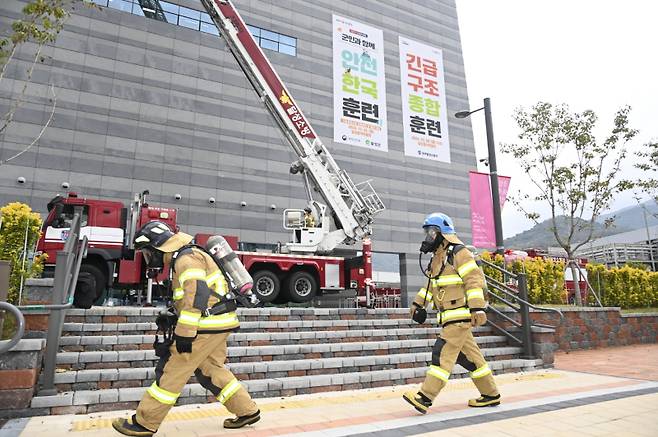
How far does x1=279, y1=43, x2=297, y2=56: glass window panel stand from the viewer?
21.8m

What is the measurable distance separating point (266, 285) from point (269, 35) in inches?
614

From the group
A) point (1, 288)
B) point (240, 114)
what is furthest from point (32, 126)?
point (1, 288)

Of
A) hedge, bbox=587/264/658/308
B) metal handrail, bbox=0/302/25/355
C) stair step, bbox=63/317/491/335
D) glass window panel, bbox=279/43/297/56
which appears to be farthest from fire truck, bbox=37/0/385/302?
glass window panel, bbox=279/43/297/56

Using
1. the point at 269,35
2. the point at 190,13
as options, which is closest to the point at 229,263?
the point at 190,13

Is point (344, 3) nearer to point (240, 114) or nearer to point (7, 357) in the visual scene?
point (240, 114)

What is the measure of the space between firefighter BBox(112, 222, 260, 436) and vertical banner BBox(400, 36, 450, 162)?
21.2 m

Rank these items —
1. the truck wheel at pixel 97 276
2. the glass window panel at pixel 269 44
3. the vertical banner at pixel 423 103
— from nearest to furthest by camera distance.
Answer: the truck wheel at pixel 97 276, the glass window panel at pixel 269 44, the vertical banner at pixel 423 103

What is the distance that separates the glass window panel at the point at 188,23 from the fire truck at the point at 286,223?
7.80 metres

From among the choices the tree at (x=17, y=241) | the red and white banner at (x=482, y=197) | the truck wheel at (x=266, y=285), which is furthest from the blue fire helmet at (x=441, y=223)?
the red and white banner at (x=482, y=197)

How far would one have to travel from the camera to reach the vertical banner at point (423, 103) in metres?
24.3

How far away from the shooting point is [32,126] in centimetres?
1611

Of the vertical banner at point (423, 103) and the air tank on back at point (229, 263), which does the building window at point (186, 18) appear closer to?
the vertical banner at point (423, 103)

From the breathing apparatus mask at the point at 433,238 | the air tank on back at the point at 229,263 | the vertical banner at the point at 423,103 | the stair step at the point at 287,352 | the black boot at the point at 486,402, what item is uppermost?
the vertical banner at the point at 423,103

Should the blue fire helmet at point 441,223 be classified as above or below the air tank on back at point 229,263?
above
